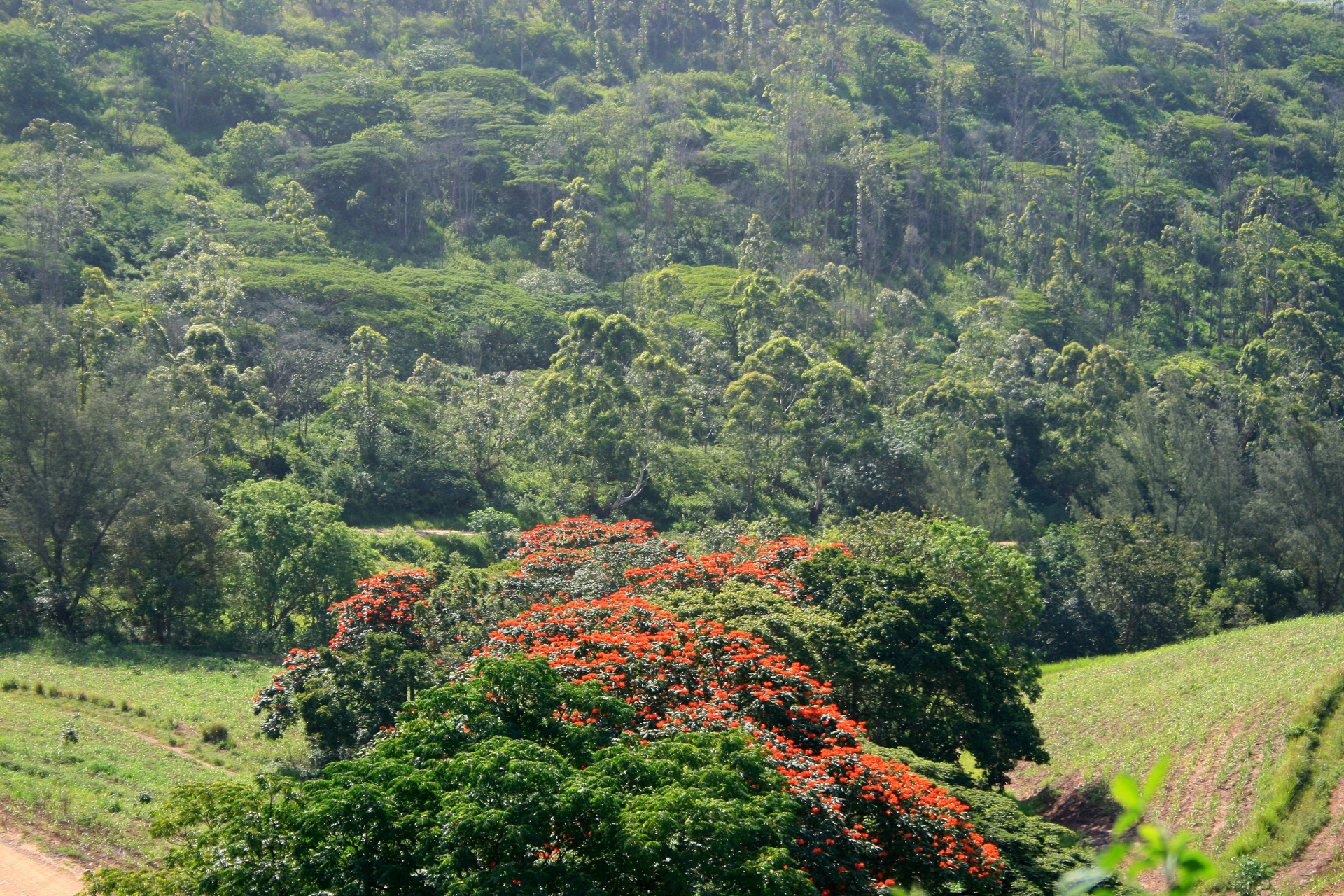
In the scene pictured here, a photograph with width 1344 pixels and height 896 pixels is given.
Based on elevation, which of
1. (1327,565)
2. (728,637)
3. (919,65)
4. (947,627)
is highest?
(919,65)

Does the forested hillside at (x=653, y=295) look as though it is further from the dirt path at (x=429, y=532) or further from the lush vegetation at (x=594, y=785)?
the lush vegetation at (x=594, y=785)

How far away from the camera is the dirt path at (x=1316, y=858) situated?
14.7 meters

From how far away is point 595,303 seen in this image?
54.0m

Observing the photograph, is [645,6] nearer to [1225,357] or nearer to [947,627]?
[1225,357]

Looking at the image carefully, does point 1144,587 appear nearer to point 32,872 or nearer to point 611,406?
point 611,406

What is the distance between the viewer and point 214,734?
64.1 ft

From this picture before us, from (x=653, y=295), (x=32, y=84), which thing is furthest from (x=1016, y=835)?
(x=32, y=84)

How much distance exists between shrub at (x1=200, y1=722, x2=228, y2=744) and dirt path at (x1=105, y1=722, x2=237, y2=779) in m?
0.64

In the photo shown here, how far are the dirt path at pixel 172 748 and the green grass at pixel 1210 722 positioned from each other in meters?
15.5

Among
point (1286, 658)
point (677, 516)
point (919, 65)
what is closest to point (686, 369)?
point (677, 516)

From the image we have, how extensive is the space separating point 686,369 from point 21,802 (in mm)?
32581

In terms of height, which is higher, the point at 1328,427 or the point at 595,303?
the point at 595,303

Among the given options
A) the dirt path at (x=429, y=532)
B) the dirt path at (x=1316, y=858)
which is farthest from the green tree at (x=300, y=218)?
the dirt path at (x=1316, y=858)

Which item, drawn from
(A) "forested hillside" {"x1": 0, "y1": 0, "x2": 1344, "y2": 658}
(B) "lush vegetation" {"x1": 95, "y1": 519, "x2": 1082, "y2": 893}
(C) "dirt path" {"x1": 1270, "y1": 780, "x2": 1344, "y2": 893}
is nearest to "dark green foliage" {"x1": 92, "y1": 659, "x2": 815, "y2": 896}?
(B) "lush vegetation" {"x1": 95, "y1": 519, "x2": 1082, "y2": 893}
